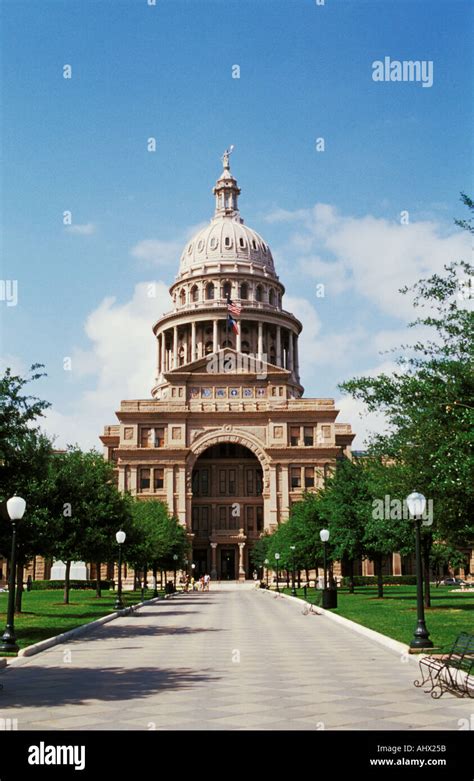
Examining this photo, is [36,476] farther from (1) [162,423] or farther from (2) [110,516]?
(1) [162,423]

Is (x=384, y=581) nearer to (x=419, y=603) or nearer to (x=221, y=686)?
(x=419, y=603)

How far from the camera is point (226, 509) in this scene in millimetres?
104250

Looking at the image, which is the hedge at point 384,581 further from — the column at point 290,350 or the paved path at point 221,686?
the paved path at point 221,686

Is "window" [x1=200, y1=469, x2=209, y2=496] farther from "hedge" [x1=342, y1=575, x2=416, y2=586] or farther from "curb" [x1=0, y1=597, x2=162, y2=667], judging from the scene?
"curb" [x1=0, y1=597, x2=162, y2=667]

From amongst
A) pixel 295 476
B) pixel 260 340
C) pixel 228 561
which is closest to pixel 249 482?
pixel 295 476

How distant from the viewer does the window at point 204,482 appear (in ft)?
347

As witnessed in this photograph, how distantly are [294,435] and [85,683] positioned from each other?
85.5m

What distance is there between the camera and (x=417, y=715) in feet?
36.6

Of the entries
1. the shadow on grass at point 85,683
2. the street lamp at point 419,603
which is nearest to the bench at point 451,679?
the street lamp at point 419,603

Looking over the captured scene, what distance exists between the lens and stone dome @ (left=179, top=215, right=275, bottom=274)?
134 metres

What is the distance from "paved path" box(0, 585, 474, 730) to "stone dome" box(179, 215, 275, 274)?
112m

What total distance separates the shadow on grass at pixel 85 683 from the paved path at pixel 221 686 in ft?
0.06

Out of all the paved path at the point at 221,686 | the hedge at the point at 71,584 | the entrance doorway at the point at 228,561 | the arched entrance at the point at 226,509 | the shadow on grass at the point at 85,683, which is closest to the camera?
the paved path at the point at 221,686
